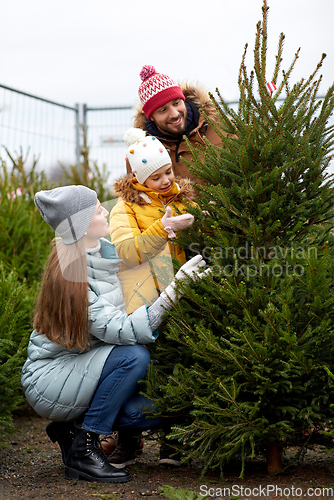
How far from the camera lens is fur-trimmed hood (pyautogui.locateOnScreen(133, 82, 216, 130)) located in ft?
12.6

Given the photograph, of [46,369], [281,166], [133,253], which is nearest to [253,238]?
[281,166]

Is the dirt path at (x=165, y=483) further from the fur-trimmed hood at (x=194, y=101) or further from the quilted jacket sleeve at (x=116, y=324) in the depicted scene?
the fur-trimmed hood at (x=194, y=101)

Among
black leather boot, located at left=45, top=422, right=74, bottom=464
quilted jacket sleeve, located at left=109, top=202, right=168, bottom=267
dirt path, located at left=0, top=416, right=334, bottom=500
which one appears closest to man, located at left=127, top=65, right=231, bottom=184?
quilted jacket sleeve, located at left=109, top=202, right=168, bottom=267

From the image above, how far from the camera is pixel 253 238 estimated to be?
7.85 feet

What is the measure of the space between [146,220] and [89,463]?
1369 mm

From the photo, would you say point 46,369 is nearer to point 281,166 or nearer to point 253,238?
point 253,238

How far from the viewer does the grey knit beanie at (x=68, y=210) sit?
2.63m

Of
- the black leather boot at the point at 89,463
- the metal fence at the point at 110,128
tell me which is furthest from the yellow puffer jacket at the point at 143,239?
the metal fence at the point at 110,128

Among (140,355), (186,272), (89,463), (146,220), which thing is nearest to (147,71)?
(146,220)

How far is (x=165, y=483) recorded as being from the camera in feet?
8.39

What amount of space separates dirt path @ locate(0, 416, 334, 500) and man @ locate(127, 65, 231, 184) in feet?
6.29

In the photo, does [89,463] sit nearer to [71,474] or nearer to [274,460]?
[71,474]

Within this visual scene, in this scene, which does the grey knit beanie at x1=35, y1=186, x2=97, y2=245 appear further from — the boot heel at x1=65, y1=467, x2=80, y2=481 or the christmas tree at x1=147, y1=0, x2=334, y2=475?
the boot heel at x1=65, y1=467, x2=80, y2=481

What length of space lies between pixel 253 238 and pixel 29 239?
3183mm
